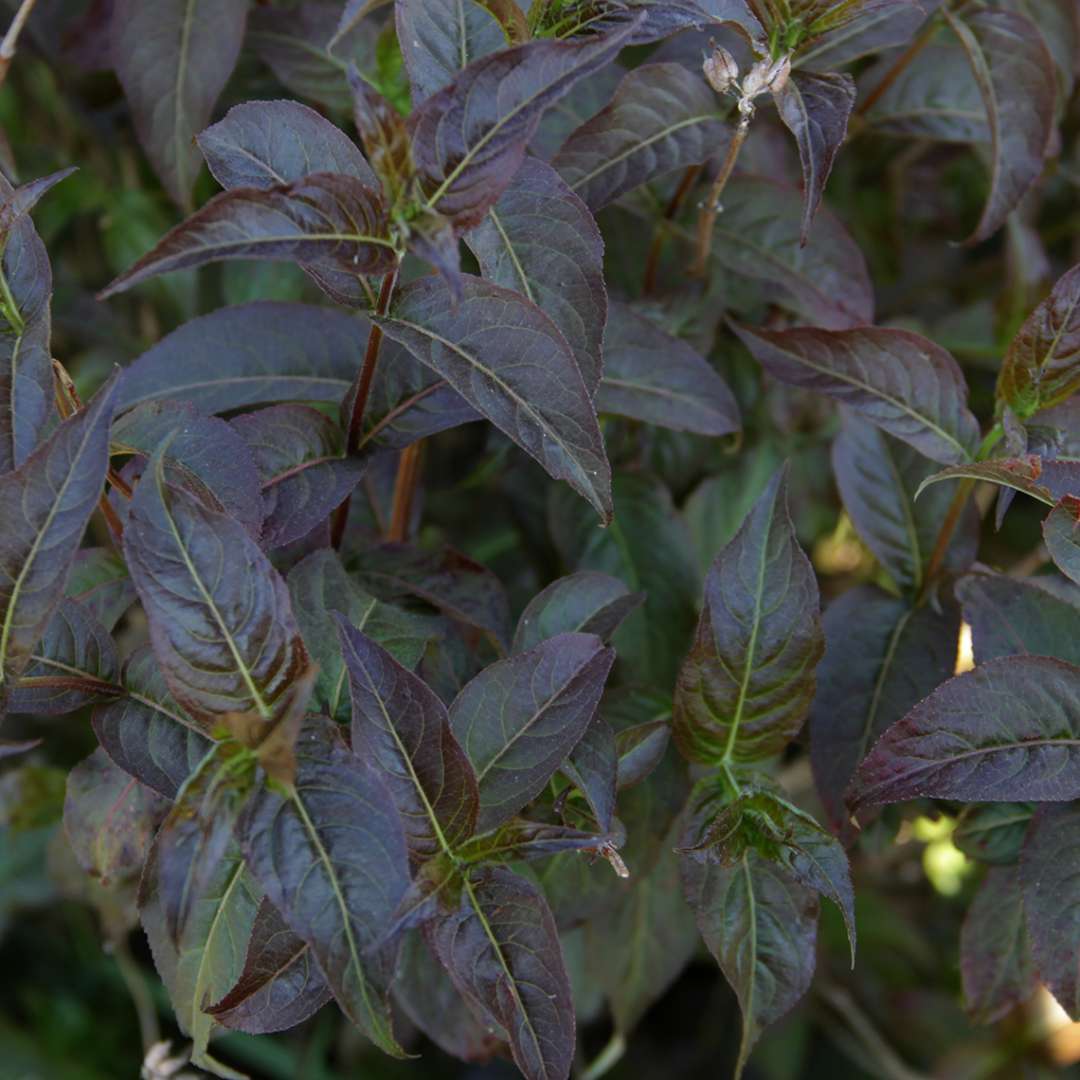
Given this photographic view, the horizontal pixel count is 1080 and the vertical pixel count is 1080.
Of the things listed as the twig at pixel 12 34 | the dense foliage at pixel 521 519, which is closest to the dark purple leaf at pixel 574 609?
the dense foliage at pixel 521 519

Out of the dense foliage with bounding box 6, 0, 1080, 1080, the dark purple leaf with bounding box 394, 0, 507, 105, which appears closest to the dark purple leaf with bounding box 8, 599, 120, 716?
the dense foliage with bounding box 6, 0, 1080, 1080

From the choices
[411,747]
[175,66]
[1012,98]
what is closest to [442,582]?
[411,747]

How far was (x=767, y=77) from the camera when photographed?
25.2 inches

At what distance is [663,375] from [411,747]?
1.07ft

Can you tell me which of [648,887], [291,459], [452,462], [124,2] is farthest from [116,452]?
[452,462]

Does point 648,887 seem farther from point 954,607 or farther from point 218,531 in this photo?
point 218,531

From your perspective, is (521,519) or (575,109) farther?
(521,519)

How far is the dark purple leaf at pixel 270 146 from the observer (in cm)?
58

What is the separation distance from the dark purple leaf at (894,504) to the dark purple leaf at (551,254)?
0.90ft

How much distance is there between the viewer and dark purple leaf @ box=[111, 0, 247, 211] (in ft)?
2.63

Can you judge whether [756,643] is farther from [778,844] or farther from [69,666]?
[69,666]

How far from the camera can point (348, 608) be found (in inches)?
25.3

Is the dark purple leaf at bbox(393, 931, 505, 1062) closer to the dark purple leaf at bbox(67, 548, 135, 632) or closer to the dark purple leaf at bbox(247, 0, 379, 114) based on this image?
the dark purple leaf at bbox(67, 548, 135, 632)

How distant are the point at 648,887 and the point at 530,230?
0.52 m
